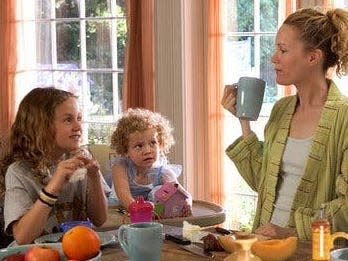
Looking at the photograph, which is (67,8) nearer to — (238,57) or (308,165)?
(238,57)

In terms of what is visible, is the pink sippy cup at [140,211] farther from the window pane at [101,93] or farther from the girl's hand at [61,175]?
the window pane at [101,93]

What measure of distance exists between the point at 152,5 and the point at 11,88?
4.27ft

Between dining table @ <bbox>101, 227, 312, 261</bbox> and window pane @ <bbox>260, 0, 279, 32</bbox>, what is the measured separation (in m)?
1.87

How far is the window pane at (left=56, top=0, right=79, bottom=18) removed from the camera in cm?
455

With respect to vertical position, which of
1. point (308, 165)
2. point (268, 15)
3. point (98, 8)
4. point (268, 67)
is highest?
point (98, 8)

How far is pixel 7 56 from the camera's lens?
468 cm

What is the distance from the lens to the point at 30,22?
4.76 meters

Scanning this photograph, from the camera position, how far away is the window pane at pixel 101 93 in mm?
4430

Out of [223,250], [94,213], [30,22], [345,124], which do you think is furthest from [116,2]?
[223,250]

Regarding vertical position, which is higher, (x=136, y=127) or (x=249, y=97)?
(x=249, y=97)

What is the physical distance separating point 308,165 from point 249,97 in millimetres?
278

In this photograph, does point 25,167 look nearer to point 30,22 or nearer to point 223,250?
point 223,250

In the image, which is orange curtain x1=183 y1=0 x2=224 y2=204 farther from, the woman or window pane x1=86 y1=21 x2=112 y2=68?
the woman

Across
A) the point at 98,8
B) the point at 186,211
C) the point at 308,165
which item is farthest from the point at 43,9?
the point at 308,165
